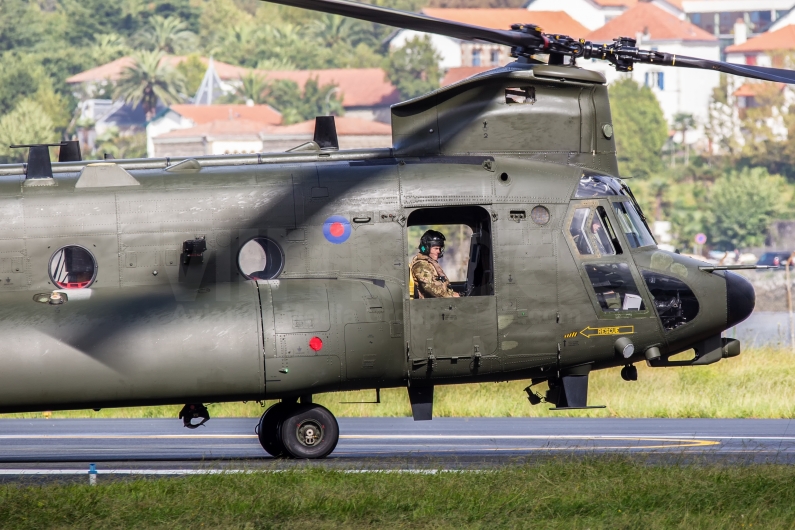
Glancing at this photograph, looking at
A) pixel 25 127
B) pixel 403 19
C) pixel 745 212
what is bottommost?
pixel 403 19

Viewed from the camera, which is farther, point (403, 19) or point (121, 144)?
point (121, 144)

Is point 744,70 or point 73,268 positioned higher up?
point 744,70

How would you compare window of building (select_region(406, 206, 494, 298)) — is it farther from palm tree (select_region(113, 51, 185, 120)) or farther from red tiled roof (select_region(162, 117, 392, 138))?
palm tree (select_region(113, 51, 185, 120))

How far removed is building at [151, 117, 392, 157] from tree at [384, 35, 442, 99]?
36.3 metres

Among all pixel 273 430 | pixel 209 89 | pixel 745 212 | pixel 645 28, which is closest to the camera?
pixel 273 430

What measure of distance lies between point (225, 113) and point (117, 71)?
122ft

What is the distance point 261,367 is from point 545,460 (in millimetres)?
3242

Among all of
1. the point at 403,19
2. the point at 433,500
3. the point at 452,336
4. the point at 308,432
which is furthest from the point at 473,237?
the point at 433,500

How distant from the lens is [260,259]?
14867 millimetres

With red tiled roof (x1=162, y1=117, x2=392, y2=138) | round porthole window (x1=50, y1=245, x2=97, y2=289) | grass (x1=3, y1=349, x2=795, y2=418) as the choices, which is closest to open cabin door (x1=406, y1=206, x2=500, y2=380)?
round porthole window (x1=50, y1=245, x2=97, y2=289)

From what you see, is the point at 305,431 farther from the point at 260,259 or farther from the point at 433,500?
the point at 433,500

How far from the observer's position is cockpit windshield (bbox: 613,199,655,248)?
15461 millimetres

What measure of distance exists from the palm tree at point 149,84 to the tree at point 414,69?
30633 millimetres

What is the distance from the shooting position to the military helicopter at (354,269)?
13.9 meters
